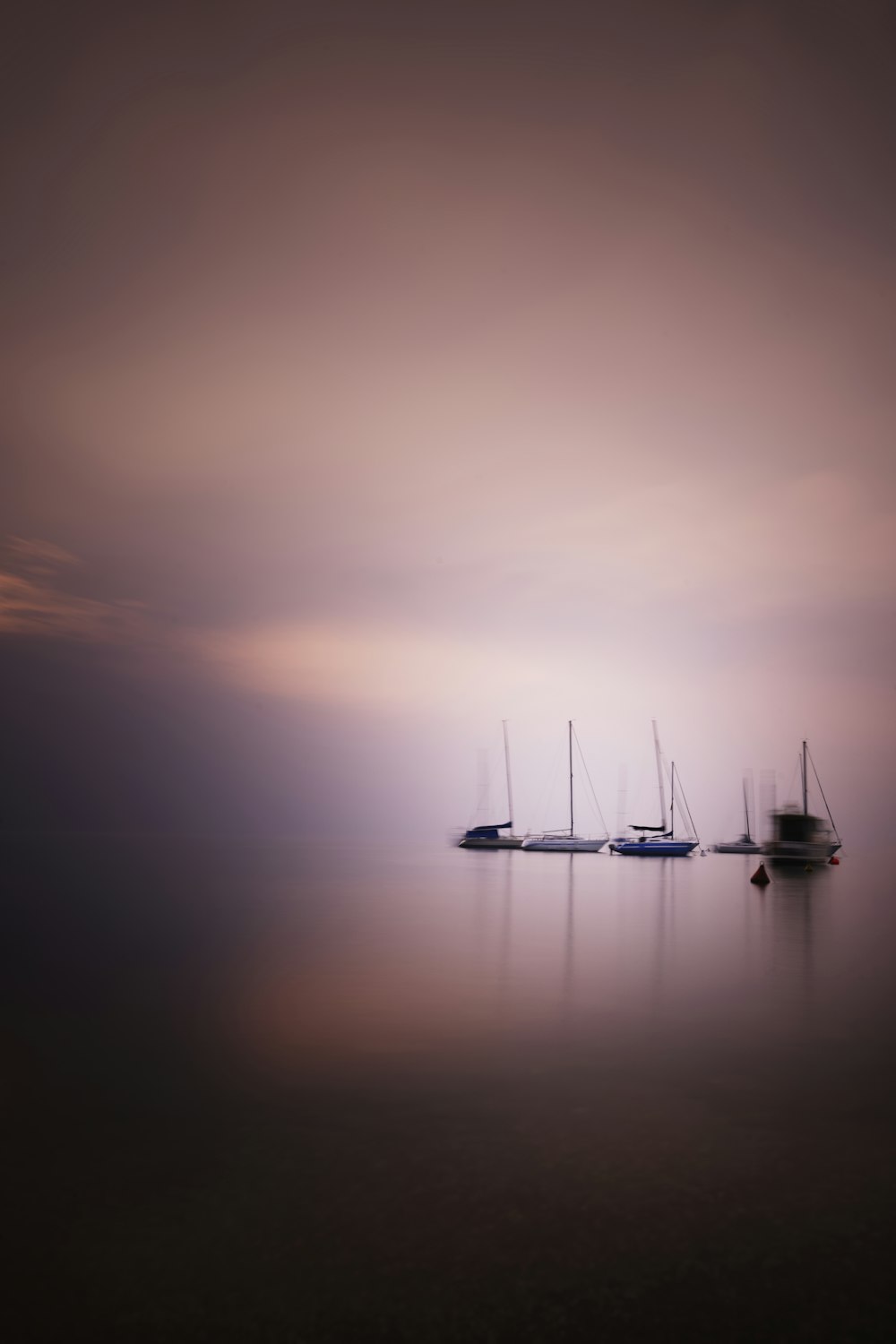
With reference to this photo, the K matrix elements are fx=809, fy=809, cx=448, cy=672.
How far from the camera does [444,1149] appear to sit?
32.3 ft

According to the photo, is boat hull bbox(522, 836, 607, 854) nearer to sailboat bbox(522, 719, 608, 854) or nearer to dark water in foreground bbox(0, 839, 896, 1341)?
sailboat bbox(522, 719, 608, 854)

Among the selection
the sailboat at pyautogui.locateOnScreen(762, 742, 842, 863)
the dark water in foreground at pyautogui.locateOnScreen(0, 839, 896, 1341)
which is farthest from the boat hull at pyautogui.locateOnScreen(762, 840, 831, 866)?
the dark water in foreground at pyautogui.locateOnScreen(0, 839, 896, 1341)

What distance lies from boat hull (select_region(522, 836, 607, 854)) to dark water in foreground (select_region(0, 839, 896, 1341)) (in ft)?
291

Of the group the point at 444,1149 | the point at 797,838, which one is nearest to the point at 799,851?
the point at 797,838

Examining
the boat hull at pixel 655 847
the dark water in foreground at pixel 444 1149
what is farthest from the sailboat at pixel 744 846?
the dark water in foreground at pixel 444 1149

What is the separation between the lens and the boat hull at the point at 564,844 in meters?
112

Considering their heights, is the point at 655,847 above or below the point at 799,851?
below

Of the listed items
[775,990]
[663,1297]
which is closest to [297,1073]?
[663,1297]

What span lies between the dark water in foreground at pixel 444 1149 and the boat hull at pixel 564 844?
88.7 metres

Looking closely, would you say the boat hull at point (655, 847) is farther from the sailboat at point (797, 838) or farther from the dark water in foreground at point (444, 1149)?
the dark water in foreground at point (444, 1149)

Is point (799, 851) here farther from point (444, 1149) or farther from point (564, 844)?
point (444, 1149)

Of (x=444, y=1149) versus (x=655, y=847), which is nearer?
(x=444, y=1149)

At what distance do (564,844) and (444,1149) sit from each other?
4176 inches

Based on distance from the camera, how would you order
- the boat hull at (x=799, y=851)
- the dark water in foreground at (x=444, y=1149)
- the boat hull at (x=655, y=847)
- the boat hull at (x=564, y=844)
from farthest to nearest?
1. the boat hull at (x=564, y=844)
2. the boat hull at (x=655, y=847)
3. the boat hull at (x=799, y=851)
4. the dark water in foreground at (x=444, y=1149)
